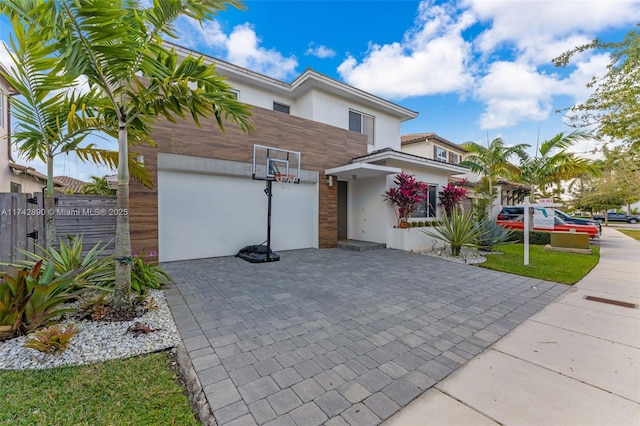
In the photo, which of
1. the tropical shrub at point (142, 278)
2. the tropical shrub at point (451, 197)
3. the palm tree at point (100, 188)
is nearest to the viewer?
the tropical shrub at point (142, 278)

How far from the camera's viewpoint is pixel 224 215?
8453 mm

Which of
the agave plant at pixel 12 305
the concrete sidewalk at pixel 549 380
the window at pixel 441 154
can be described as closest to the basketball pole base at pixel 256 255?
the agave plant at pixel 12 305

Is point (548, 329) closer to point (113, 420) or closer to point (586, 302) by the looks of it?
point (586, 302)

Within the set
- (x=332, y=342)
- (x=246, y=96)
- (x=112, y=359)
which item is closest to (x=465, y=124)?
(x=246, y=96)

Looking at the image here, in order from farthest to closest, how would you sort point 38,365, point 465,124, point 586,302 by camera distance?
point 465,124, point 586,302, point 38,365

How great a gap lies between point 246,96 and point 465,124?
1413 centimetres

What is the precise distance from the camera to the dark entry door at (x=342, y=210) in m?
11.7

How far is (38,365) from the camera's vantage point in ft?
8.85

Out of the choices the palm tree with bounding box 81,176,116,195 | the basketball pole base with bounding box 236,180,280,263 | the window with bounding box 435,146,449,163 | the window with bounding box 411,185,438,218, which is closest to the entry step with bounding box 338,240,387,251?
the window with bounding box 411,185,438,218

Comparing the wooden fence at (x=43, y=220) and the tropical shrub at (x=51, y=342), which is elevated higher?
the wooden fence at (x=43, y=220)

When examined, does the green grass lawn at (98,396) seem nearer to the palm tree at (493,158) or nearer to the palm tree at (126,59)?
the palm tree at (126,59)

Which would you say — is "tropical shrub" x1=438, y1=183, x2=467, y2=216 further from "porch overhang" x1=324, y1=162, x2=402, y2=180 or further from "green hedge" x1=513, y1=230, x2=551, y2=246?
"green hedge" x1=513, y1=230, x2=551, y2=246

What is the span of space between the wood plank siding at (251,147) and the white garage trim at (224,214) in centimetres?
32

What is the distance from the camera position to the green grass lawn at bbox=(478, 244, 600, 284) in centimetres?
688
